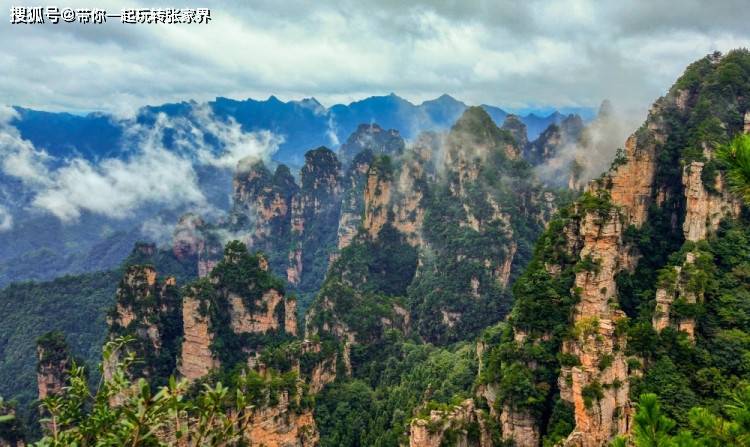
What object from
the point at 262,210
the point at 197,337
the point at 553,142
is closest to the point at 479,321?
the point at 197,337

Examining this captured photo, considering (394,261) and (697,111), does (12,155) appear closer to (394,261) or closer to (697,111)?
(394,261)

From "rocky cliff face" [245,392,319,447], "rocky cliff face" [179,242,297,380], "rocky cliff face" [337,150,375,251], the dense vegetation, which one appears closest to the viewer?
"rocky cliff face" [245,392,319,447]

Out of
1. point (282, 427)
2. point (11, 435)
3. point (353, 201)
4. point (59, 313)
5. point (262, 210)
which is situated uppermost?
point (353, 201)

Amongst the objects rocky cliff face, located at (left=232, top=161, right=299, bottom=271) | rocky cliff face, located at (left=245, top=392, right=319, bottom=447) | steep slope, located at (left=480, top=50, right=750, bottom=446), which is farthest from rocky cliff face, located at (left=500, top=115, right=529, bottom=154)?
rocky cliff face, located at (left=245, top=392, right=319, bottom=447)

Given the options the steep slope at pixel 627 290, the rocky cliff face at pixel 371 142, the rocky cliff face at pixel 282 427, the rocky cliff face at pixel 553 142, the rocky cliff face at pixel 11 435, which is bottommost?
the rocky cliff face at pixel 11 435

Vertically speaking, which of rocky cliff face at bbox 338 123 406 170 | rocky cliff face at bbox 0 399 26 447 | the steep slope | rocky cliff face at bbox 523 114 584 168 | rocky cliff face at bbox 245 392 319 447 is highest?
rocky cliff face at bbox 338 123 406 170

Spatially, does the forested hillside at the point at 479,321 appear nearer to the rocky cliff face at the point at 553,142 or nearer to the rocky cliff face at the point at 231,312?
the rocky cliff face at the point at 231,312

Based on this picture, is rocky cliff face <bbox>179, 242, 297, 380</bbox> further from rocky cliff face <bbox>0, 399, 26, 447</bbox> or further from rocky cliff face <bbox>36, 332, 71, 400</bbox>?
rocky cliff face <bbox>0, 399, 26, 447</bbox>

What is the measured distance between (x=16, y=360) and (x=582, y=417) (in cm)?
6445

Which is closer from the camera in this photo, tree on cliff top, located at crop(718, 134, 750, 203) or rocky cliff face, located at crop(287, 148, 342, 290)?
tree on cliff top, located at crop(718, 134, 750, 203)

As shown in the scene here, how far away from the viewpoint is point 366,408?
3919 cm

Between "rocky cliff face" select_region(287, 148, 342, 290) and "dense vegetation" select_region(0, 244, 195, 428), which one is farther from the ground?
"rocky cliff face" select_region(287, 148, 342, 290)

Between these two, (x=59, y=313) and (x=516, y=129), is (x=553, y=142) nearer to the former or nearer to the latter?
(x=516, y=129)

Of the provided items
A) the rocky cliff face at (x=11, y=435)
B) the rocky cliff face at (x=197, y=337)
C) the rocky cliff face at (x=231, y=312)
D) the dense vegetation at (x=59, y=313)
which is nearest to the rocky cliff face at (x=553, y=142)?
the rocky cliff face at (x=231, y=312)
